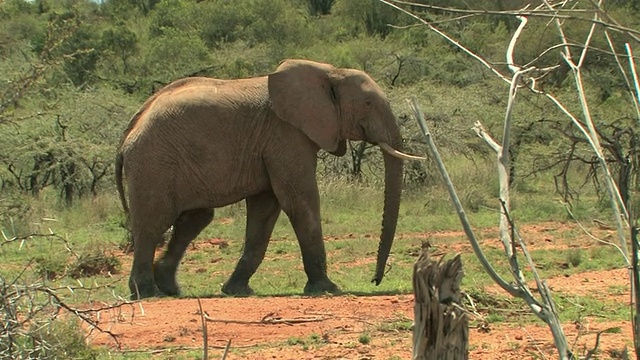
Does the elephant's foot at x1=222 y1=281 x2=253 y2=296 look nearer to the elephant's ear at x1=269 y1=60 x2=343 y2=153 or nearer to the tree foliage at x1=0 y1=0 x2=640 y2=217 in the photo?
the elephant's ear at x1=269 y1=60 x2=343 y2=153

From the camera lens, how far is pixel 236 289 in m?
10.1

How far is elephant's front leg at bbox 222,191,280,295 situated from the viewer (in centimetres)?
1015

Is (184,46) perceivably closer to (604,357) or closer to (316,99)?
(316,99)

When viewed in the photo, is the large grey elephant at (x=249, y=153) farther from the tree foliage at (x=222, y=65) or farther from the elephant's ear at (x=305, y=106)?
the tree foliage at (x=222, y=65)

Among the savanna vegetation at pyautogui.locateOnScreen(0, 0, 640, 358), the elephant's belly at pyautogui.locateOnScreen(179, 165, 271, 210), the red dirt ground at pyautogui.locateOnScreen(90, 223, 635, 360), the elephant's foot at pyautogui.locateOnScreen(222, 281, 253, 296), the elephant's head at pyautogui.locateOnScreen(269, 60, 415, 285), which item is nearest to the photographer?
the red dirt ground at pyautogui.locateOnScreen(90, 223, 635, 360)

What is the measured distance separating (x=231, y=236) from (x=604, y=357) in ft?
29.3

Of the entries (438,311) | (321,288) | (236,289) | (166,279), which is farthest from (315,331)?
(438,311)

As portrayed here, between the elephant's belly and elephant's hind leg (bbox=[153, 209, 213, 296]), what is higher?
the elephant's belly

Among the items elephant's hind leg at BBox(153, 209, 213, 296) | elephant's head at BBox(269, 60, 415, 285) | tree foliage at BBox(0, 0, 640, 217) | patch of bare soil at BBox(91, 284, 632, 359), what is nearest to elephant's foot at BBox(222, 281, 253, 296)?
elephant's hind leg at BBox(153, 209, 213, 296)

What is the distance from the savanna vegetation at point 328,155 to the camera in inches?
434

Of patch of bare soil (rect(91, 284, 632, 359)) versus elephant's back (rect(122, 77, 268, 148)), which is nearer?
patch of bare soil (rect(91, 284, 632, 359))

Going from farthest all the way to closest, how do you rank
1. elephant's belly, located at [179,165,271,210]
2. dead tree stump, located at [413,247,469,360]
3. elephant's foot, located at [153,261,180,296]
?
elephant's foot, located at [153,261,180,296] → elephant's belly, located at [179,165,271,210] → dead tree stump, located at [413,247,469,360]


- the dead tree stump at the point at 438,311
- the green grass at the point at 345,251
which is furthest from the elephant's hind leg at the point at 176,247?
the dead tree stump at the point at 438,311

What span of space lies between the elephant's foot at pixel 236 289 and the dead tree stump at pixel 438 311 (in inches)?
239
